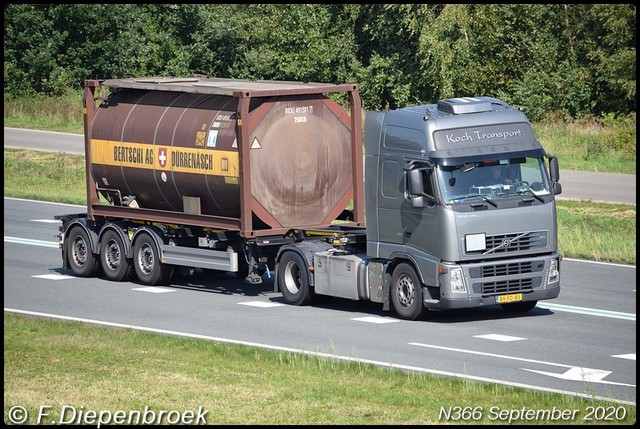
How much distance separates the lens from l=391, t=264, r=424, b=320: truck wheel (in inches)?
774

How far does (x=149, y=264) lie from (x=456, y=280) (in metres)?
6.55

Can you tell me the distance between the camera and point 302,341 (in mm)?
18375

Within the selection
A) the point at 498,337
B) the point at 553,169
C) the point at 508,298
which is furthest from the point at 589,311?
the point at 498,337

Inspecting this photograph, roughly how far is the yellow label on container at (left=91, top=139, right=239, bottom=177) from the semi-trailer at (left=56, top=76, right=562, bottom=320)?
0.09 ft

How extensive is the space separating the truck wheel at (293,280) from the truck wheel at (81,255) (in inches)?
171

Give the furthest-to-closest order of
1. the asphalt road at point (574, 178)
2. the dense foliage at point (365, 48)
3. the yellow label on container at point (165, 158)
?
the dense foliage at point (365, 48), the asphalt road at point (574, 178), the yellow label on container at point (165, 158)

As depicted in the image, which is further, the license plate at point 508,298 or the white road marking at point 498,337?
the license plate at point 508,298

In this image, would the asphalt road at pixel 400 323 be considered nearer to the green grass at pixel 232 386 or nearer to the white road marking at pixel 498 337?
the white road marking at pixel 498 337

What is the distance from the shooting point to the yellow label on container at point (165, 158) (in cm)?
2170

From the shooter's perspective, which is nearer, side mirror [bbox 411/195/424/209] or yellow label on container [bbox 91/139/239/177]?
side mirror [bbox 411/195/424/209]

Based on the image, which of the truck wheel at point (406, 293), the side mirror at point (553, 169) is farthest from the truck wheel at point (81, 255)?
the side mirror at point (553, 169)

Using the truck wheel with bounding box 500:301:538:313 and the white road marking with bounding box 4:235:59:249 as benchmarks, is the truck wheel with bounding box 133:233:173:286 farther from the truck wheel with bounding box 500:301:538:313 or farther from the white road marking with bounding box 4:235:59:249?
the truck wheel with bounding box 500:301:538:313

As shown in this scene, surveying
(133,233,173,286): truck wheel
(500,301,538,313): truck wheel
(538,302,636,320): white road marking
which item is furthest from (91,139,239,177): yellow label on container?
(538,302,636,320): white road marking

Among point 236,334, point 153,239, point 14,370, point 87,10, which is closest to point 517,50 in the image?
point 87,10
